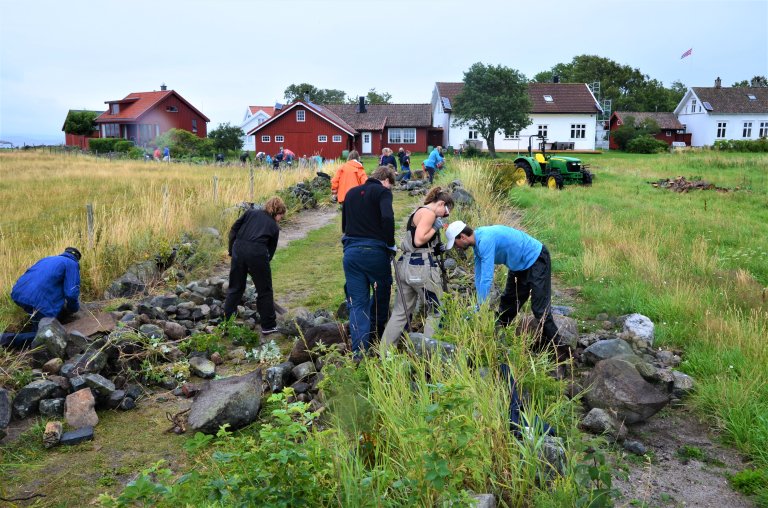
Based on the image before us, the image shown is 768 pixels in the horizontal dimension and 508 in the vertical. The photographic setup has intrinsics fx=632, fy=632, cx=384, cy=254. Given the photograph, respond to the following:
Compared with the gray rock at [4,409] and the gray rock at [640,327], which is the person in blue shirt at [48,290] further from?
the gray rock at [640,327]

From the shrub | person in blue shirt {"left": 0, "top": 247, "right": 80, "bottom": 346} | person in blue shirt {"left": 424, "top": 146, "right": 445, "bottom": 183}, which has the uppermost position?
the shrub

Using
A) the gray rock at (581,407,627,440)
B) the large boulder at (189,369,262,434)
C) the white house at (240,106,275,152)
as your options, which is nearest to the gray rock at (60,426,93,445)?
the large boulder at (189,369,262,434)

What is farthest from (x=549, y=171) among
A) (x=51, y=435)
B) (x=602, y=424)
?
(x=51, y=435)

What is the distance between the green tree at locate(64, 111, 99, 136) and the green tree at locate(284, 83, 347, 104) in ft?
112

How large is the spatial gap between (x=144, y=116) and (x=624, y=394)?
5466 centimetres

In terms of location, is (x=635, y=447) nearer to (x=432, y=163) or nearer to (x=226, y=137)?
(x=432, y=163)

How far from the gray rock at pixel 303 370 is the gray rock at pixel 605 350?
8.31 feet

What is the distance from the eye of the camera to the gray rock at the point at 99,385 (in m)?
5.26

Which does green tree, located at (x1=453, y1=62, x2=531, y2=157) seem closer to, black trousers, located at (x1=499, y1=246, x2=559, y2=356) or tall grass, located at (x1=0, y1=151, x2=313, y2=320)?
tall grass, located at (x1=0, y1=151, x2=313, y2=320)

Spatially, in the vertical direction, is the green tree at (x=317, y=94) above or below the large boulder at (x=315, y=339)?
above

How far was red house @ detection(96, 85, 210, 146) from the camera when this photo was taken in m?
53.5

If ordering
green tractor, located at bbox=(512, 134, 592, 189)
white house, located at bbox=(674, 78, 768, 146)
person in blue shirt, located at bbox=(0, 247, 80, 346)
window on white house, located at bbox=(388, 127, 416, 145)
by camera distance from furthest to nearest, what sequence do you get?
white house, located at bbox=(674, 78, 768, 146), window on white house, located at bbox=(388, 127, 416, 145), green tractor, located at bbox=(512, 134, 592, 189), person in blue shirt, located at bbox=(0, 247, 80, 346)

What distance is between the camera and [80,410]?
5.05 metres

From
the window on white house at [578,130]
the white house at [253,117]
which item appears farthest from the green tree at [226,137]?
the window on white house at [578,130]
